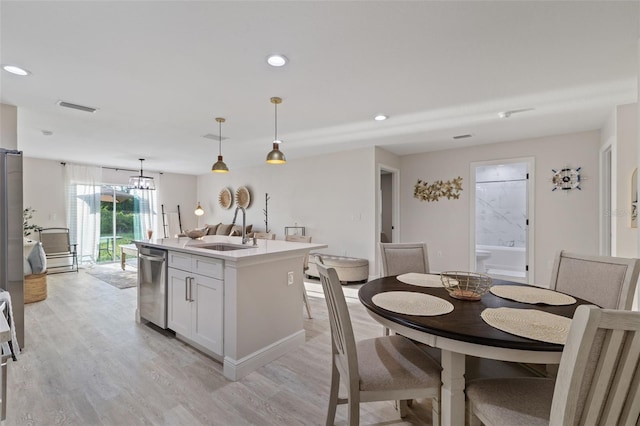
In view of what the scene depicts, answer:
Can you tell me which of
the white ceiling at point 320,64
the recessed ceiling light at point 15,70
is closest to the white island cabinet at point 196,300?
the white ceiling at point 320,64

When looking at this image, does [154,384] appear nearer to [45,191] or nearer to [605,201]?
[605,201]

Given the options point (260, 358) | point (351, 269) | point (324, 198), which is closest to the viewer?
point (260, 358)

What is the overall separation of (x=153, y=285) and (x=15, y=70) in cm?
216

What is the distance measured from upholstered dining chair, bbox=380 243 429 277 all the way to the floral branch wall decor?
333 centimetres

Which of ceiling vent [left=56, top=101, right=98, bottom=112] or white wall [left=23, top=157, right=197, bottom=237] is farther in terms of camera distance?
white wall [left=23, top=157, right=197, bottom=237]

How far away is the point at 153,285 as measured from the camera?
2971 millimetres

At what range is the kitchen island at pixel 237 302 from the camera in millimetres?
2170

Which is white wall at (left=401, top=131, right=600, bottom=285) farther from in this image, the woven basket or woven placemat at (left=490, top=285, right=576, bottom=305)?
the woven basket

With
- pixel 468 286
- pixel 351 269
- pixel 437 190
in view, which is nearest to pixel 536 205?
pixel 437 190

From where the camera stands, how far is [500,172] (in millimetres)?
6238

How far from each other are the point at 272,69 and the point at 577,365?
2.47 metres

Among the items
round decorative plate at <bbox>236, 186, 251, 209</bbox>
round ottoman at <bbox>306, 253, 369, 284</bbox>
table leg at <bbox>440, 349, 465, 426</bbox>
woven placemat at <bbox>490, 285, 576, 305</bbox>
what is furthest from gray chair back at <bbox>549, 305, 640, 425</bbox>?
round decorative plate at <bbox>236, 186, 251, 209</bbox>

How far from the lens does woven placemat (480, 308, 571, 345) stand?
3.52 ft

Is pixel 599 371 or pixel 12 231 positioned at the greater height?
pixel 12 231
